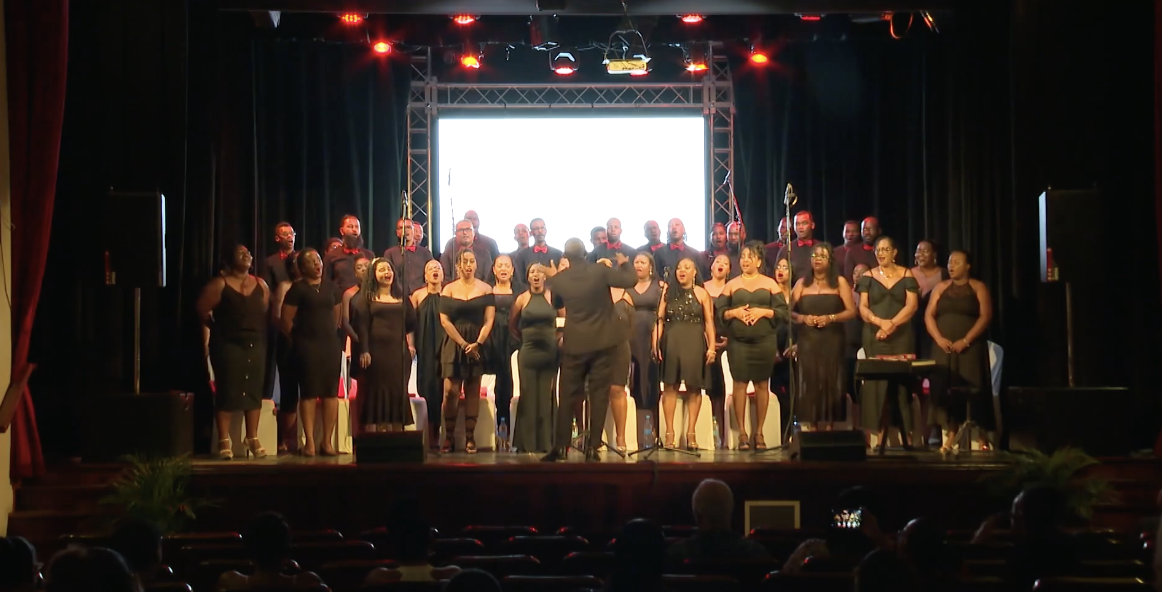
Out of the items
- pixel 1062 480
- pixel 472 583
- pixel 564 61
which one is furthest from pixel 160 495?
pixel 564 61

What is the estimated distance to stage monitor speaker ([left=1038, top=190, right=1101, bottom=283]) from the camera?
838 cm

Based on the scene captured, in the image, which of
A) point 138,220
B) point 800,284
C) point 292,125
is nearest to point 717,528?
point 800,284

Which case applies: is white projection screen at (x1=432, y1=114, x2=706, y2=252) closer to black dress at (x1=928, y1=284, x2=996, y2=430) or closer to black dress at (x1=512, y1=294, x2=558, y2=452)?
black dress at (x1=512, y1=294, x2=558, y2=452)

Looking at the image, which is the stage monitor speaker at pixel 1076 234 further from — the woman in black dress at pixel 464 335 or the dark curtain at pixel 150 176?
the dark curtain at pixel 150 176

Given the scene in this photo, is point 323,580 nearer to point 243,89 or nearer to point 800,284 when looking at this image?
point 800,284

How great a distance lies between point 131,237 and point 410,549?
15.7ft

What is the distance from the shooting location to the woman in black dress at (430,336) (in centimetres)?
929

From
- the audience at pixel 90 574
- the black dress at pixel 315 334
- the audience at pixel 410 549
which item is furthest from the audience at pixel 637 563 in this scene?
the black dress at pixel 315 334

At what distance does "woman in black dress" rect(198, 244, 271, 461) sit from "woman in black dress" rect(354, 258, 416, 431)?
2.30ft

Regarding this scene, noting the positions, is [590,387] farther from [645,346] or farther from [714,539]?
[714,539]

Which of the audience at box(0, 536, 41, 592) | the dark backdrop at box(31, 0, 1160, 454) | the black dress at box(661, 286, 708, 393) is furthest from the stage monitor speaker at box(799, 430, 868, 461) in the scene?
the audience at box(0, 536, 41, 592)

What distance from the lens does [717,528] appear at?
4.97m

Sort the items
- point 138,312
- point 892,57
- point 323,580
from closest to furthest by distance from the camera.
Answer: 1. point 323,580
2. point 138,312
3. point 892,57

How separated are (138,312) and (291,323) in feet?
3.39
